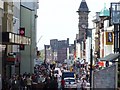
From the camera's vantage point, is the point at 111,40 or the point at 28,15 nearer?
the point at 111,40

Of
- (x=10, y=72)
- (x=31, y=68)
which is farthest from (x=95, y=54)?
(x=10, y=72)

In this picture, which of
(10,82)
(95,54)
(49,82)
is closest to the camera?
(49,82)

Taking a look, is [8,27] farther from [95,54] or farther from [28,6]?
[95,54]

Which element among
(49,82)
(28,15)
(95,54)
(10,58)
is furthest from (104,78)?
(95,54)

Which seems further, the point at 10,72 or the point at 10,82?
the point at 10,72

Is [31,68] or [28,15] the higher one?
[28,15]

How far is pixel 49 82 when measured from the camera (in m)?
28.2

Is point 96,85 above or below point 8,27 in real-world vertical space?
below

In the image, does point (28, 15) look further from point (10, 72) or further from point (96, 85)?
point (96, 85)

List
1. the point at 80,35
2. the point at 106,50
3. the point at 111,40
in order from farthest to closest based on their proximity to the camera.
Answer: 1. the point at 80,35
2. the point at 106,50
3. the point at 111,40

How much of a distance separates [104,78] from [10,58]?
66.9 ft

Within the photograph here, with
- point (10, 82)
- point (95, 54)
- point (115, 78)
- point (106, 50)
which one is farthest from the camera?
point (95, 54)

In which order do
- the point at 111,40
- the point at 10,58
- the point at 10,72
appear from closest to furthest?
the point at 10,58 < the point at 10,72 < the point at 111,40

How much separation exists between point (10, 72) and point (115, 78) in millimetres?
26700
